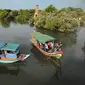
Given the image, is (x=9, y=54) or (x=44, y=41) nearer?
(x=9, y=54)

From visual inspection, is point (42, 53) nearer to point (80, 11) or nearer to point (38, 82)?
point (38, 82)

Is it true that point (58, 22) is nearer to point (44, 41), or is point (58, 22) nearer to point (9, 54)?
point (44, 41)

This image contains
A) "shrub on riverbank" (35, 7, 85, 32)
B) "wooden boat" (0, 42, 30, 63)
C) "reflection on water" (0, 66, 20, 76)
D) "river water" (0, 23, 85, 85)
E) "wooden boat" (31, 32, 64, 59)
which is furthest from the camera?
"shrub on riverbank" (35, 7, 85, 32)

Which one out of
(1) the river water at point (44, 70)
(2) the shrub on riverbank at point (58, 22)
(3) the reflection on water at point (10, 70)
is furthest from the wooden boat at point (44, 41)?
(2) the shrub on riverbank at point (58, 22)

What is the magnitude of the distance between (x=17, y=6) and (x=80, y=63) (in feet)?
141

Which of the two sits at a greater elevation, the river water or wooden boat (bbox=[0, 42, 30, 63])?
wooden boat (bbox=[0, 42, 30, 63])

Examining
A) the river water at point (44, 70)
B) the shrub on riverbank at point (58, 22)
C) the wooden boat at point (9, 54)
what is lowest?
the river water at point (44, 70)

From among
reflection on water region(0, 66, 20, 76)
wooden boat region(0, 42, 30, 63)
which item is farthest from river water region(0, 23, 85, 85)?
wooden boat region(0, 42, 30, 63)

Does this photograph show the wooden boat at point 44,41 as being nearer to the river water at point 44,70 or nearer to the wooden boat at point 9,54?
the river water at point 44,70

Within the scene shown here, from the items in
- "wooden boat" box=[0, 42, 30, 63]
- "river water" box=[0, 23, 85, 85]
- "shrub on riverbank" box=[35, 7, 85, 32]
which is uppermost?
"shrub on riverbank" box=[35, 7, 85, 32]

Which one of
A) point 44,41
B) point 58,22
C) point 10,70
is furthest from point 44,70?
point 58,22

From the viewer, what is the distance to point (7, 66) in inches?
866

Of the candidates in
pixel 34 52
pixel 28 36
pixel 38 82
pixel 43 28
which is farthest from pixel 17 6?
pixel 38 82

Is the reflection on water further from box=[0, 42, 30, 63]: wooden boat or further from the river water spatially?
box=[0, 42, 30, 63]: wooden boat
